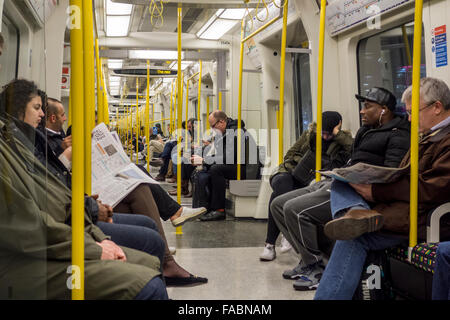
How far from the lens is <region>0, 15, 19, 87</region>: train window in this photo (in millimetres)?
1100

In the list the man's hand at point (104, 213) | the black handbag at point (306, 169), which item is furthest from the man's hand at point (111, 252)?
the black handbag at point (306, 169)

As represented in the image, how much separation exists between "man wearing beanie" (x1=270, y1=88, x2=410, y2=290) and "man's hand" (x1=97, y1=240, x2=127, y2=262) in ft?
5.06

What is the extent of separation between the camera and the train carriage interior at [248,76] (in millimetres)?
1302

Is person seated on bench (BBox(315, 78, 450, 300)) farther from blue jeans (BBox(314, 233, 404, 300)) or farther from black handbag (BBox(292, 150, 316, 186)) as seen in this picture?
black handbag (BBox(292, 150, 316, 186))

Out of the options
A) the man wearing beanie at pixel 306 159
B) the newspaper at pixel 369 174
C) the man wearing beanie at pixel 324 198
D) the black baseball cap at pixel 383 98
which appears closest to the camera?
the newspaper at pixel 369 174

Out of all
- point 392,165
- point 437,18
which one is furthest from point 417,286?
point 437,18

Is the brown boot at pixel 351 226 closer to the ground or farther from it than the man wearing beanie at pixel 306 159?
closer to the ground

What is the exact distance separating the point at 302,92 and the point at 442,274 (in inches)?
169

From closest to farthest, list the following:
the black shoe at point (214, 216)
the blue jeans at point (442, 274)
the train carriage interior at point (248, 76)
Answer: the train carriage interior at point (248, 76), the blue jeans at point (442, 274), the black shoe at point (214, 216)

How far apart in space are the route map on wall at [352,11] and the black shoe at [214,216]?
2541 millimetres

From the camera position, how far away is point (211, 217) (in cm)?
537

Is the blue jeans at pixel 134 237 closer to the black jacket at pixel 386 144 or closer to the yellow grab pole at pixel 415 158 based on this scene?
the yellow grab pole at pixel 415 158

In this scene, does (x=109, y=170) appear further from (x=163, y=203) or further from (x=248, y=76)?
(x=248, y=76)
